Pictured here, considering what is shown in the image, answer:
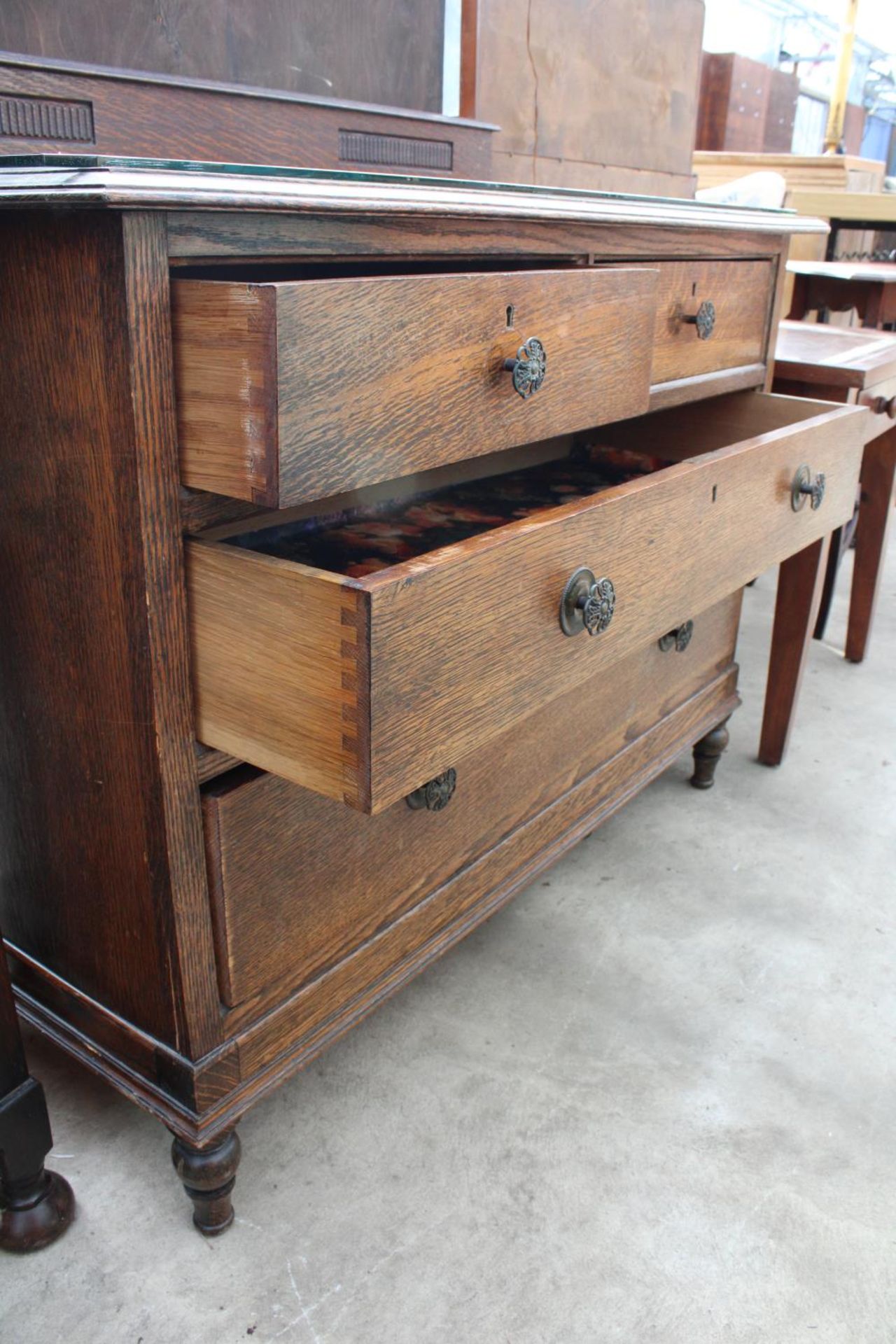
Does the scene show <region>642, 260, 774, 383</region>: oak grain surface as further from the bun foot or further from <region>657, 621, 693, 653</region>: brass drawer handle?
the bun foot

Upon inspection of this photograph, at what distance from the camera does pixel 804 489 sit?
111cm

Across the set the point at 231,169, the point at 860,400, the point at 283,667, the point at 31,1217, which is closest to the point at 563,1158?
the point at 31,1217

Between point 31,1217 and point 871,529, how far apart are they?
5.72 ft

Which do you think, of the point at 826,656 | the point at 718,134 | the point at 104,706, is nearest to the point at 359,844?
the point at 104,706

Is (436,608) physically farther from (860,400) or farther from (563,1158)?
(860,400)

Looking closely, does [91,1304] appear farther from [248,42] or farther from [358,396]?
[248,42]

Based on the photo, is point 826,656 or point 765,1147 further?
point 826,656

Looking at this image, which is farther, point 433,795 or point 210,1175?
point 433,795

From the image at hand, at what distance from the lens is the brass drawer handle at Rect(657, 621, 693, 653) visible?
129 cm

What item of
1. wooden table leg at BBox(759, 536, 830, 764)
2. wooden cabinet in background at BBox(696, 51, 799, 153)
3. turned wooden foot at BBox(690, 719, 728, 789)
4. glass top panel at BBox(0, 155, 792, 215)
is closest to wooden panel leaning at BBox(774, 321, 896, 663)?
wooden table leg at BBox(759, 536, 830, 764)

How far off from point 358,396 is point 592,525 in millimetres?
215

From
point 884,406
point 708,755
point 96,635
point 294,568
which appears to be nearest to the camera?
point 294,568

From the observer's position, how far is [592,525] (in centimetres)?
77

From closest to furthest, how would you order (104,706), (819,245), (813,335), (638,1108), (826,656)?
(104,706), (638,1108), (813,335), (826,656), (819,245)
